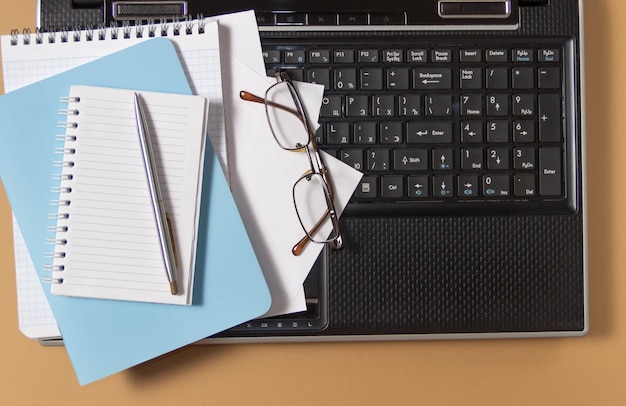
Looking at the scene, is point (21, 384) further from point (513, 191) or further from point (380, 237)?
point (513, 191)

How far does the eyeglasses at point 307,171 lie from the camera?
1.83ft

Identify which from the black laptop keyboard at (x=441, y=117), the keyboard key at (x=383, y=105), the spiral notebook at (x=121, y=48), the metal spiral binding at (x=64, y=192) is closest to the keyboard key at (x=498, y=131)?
the black laptop keyboard at (x=441, y=117)

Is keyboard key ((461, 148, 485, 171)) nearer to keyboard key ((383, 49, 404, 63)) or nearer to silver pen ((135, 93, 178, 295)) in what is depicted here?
keyboard key ((383, 49, 404, 63))

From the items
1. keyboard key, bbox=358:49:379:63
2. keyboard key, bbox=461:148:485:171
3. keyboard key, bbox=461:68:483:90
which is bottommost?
keyboard key, bbox=461:148:485:171

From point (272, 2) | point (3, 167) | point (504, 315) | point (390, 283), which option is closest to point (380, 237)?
point (390, 283)

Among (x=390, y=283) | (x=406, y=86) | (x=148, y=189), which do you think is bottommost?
(x=390, y=283)

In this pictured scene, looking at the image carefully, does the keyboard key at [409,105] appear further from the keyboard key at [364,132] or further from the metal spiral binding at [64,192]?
the metal spiral binding at [64,192]

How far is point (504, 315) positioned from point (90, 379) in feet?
1.42

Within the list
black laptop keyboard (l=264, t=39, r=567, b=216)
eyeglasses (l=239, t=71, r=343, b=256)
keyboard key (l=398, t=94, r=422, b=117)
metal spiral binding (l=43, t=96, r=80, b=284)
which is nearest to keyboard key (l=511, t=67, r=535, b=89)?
black laptop keyboard (l=264, t=39, r=567, b=216)

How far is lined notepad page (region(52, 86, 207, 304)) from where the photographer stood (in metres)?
0.53

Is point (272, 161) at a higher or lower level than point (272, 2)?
lower

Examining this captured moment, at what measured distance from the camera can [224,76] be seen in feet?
1.84

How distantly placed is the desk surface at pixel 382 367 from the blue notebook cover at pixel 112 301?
63 millimetres

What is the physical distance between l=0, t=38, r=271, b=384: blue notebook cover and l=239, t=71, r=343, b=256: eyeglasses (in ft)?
0.21
